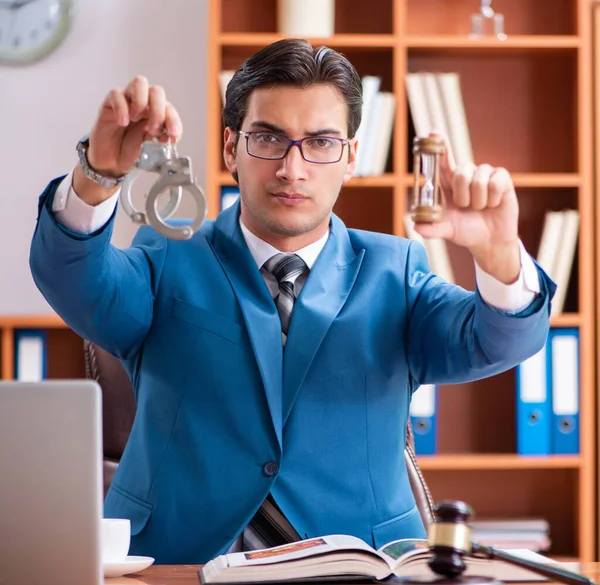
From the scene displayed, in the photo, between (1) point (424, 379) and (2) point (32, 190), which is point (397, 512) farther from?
(2) point (32, 190)

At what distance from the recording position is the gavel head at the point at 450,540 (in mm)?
1081

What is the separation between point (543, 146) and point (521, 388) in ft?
2.60

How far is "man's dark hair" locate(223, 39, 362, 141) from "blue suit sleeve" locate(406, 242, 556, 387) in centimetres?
33

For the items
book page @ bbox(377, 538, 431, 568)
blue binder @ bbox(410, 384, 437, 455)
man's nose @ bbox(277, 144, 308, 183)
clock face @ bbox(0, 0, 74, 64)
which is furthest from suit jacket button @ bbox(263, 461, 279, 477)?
clock face @ bbox(0, 0, 74, 64)

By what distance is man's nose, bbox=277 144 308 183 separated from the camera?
168 cm

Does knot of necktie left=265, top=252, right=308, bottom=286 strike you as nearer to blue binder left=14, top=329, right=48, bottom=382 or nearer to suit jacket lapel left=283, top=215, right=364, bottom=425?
suit jacket lapel left=283, top=215, right=364, bottom=425

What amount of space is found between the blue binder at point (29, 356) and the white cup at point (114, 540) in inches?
67.5

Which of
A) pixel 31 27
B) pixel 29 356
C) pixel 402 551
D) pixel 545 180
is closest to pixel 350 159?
pixel 402 551

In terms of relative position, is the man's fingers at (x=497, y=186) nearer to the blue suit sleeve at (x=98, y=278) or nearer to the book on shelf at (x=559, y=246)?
the blue suit sleeve at (x=98, y=278)

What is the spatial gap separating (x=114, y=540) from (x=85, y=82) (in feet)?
6.93

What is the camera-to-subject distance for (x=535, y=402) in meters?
2.79

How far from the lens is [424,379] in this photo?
1805mm

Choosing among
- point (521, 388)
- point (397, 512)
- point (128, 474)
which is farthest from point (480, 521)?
point (128, 474)

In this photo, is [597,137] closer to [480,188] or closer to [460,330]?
[460,330]
